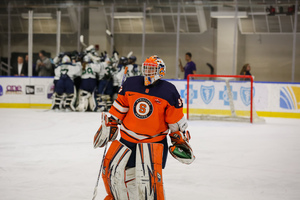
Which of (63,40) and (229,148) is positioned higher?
(63,40)

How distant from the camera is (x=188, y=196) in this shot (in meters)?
3.54

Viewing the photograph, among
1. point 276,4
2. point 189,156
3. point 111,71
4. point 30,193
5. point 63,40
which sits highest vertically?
point 276,4

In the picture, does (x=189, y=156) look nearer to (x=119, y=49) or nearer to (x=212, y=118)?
(x=212, y=118)

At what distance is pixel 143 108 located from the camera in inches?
109

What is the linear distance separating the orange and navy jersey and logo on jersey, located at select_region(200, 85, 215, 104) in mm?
7285

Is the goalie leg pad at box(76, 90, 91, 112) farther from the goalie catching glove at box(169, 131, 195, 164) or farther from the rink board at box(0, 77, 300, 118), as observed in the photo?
the goalie catching glove at box(169, 131, 195, 164)

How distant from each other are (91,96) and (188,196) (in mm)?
7806

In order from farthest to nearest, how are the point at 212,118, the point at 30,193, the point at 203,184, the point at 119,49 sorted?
the point at 119,49
the point at 212,118
the point at 203,184
the point at 30,193

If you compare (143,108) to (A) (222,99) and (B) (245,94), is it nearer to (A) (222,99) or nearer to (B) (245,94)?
(B) (245,94)

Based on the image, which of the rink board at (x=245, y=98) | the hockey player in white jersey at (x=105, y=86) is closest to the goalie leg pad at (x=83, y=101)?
the hockey player in white jersey at (x=105, y=86)

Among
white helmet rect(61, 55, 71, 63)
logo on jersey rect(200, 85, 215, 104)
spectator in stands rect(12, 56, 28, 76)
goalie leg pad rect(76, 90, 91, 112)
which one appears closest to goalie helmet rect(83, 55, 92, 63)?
white helmet rect(61, 55, 71, 63)

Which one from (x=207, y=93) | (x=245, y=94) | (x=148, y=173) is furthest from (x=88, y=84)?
(x=148, y=173)

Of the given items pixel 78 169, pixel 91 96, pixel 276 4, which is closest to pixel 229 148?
pixel 78 169

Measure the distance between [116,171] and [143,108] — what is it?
415 millimetres
